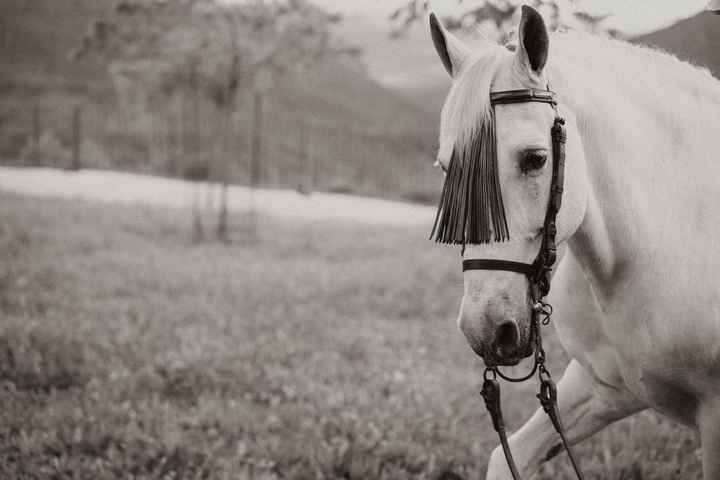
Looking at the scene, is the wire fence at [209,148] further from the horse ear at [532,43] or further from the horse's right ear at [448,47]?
the horse ear at [532,43]

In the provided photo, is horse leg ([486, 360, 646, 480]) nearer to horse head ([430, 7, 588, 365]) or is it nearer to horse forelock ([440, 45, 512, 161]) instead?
horse head ([430, 7, 588, 365])

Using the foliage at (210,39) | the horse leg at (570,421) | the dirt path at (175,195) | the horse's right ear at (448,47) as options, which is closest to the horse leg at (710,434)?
the horse leg at (570,421)

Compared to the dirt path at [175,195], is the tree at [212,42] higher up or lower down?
higher up

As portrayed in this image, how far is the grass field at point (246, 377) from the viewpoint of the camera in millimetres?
3688

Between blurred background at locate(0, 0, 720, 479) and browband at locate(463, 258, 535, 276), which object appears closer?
browband at locate(463, 258, 535, 276)

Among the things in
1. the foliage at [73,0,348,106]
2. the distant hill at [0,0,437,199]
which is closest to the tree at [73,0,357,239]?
the foliage at [73,0,348,106]

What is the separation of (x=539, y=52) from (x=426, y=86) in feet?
260

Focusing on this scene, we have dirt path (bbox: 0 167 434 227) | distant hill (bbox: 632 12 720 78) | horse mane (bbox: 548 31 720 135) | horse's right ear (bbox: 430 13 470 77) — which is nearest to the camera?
horse's right ear (bbox: 430 13 470 77)

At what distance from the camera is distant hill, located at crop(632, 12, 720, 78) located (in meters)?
3.44

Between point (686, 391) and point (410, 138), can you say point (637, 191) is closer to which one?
point (686, 391)

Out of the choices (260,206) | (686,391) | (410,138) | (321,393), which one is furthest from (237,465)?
(410,138)

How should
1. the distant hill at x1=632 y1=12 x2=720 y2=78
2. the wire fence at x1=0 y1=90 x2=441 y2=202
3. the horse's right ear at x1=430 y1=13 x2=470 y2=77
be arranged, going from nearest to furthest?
the horse's right ear at x1=430 y1=13 x2=470 y2=77, the distant hill at x1=632 y1=12 x2=720 y2=78, the wire fence at x1=0 y1=90 x2=441 y2=202

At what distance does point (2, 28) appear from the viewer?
39.2 metres

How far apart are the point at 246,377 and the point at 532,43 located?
3.79m
